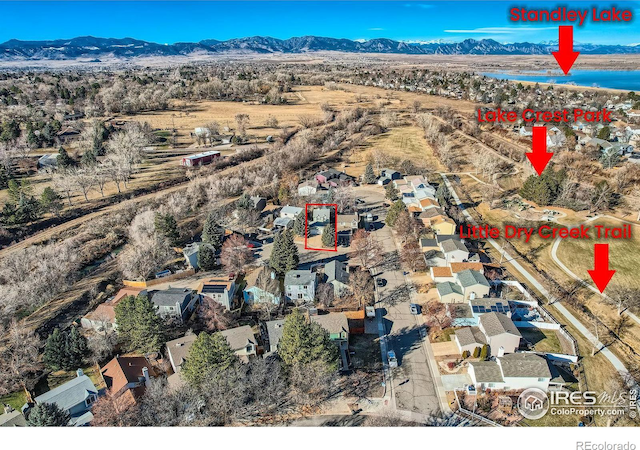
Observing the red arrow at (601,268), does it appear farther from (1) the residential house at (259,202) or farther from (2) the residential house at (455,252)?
(1) the residential house at (259,202)

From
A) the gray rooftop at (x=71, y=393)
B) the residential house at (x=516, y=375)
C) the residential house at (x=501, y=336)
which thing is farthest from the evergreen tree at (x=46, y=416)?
the residential house at (x=501, y=336)

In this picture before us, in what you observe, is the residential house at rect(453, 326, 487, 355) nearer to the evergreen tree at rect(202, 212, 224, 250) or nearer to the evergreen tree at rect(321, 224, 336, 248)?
the evergreen tree at rect(321, 224, 336, 248)

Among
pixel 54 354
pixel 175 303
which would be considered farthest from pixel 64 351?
pixel 175 303

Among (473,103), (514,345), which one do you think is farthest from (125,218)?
(473,103)

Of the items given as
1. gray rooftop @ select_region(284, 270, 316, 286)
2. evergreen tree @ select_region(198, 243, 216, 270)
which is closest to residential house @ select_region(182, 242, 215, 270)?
evergreen tree @ select_region(198, 243, 216, 270)

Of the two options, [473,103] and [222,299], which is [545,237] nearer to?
[222,299]
